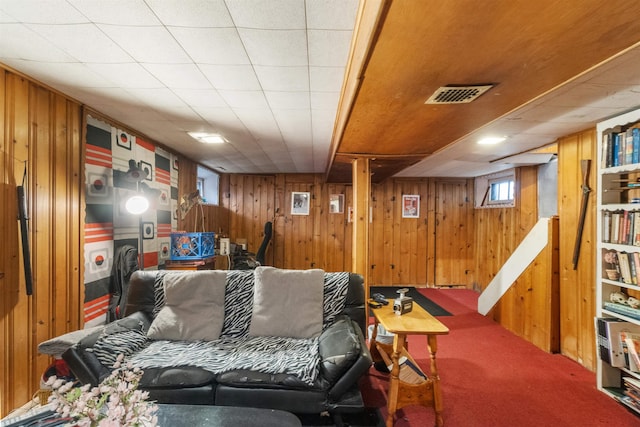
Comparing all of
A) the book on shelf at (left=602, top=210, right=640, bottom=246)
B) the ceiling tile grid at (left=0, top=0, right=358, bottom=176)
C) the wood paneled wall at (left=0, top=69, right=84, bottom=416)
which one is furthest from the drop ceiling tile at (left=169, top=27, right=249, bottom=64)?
the book on shelf at (left=602, top=210, right=640, bottom=246)

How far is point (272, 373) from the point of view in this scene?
68.9 inches

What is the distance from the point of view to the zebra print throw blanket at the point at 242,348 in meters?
1.79

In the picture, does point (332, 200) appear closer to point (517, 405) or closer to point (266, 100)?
point (266, 100)

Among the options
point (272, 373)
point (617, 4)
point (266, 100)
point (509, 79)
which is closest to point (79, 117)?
point (266, 100)

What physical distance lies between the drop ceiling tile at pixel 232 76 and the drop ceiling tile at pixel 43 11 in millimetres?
592

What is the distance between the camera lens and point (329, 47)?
150cm

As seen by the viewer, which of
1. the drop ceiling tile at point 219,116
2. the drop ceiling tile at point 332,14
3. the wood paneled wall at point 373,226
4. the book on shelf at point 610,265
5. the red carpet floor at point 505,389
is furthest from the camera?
the wood paneled wall at point 373,226

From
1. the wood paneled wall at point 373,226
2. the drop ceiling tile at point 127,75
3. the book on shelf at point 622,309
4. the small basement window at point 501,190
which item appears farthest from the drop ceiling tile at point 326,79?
the small basement window at point 501,190

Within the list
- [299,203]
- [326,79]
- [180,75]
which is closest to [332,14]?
[326,79]

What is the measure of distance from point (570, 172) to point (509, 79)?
6.44 ft

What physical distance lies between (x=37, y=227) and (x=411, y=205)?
5218 mm

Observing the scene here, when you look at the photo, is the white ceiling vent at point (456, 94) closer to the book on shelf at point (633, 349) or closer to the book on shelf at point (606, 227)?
the book on shelf at point (606, 227)

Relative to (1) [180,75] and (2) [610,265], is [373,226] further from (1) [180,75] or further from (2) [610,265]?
(1) [180,75]

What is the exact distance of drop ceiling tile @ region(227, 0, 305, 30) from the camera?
120cm
